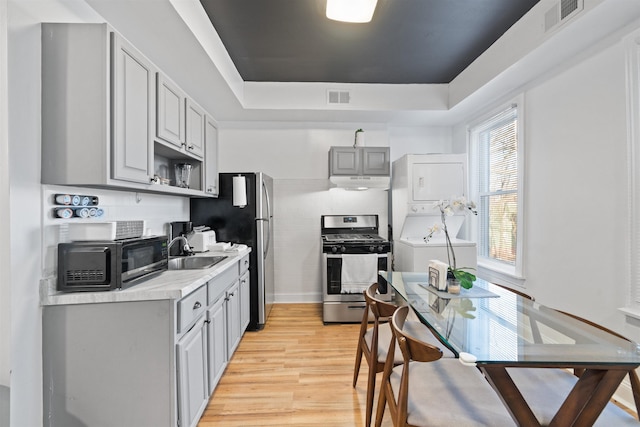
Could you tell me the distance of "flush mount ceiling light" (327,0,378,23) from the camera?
78.7 inches

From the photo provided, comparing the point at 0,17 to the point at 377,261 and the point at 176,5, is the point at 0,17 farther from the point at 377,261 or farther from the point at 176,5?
the point at 377,261

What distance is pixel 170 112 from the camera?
6.99ft

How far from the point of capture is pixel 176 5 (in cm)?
183

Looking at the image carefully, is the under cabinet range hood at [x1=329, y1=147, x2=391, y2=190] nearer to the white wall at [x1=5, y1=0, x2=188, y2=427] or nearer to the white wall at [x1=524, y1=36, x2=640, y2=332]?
the white wall at [x1=524, y1=36, x2=640, y2=332]

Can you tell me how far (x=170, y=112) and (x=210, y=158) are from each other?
0.92 m

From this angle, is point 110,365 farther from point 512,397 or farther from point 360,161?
point 360,161

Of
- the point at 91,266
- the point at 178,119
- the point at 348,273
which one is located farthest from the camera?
→ the point at 348,273

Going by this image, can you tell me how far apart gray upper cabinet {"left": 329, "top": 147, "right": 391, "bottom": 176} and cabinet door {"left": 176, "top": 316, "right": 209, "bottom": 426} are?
8.38 ft

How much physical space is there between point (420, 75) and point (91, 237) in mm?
3518

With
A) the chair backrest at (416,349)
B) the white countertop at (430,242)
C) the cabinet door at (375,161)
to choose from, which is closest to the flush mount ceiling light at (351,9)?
the cabinet door at (375,161)

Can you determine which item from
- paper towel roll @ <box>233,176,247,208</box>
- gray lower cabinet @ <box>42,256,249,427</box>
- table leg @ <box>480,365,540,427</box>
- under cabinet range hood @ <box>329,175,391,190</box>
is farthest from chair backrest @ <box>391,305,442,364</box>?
under cabinet range hood @ <box>329,175,391,190</box>

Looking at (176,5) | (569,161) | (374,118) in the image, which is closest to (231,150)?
(374,118)

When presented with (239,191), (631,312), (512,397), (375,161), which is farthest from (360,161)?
(512,397)

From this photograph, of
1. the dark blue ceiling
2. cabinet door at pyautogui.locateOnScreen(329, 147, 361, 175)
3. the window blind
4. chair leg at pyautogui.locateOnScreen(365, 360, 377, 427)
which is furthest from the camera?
cabinet door at pyautogui.locateOnScreen(329, 147, 361, 175)
